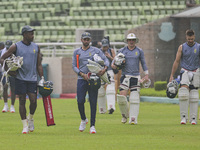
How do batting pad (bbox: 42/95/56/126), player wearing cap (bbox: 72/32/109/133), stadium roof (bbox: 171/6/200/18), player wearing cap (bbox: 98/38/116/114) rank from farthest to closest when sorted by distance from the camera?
stadium roof (bbox: 171/6/200/18) < player wearing cap (bbox: 98/38/116/114) < batting pad (bbox: 42/95/56/126) < player wearing cap (bbox: 72/32/109/133)

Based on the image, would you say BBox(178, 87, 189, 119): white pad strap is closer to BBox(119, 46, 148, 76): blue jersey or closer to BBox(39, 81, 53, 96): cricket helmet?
BBox(119, 46, 148, 76): blue jersey

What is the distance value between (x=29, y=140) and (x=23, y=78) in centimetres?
171

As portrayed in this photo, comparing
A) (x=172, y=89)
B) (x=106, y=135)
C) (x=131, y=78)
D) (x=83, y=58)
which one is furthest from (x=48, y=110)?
(x=172, y=89)

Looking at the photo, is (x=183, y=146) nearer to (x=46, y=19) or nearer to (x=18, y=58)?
(x=18, y=58)

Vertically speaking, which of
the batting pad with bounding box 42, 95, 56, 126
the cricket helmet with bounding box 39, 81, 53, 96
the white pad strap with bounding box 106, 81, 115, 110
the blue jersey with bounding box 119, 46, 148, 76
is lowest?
the white pad strap with bounding box 106, 81, 115, 110

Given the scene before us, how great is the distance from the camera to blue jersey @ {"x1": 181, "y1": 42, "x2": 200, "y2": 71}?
1470 centimetres

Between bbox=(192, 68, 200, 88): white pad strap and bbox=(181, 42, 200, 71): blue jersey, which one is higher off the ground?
bbox=(181, 42, 200, 71): blue jersey

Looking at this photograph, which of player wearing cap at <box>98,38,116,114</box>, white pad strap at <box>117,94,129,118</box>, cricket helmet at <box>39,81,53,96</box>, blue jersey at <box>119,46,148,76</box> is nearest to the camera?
cricket helmet at <box>39,81,53,96</box>

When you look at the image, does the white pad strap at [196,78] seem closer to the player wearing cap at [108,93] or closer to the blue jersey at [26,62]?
the blue jersey at [26,62]

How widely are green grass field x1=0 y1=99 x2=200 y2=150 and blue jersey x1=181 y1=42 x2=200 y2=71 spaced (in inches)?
54.4

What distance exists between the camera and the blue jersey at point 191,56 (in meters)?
14.7

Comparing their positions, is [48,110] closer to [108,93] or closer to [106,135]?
[106,135]

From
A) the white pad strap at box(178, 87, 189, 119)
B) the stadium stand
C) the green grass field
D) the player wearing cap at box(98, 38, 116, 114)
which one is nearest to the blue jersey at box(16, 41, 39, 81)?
the green grass field

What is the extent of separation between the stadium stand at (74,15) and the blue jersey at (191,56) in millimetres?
21824
